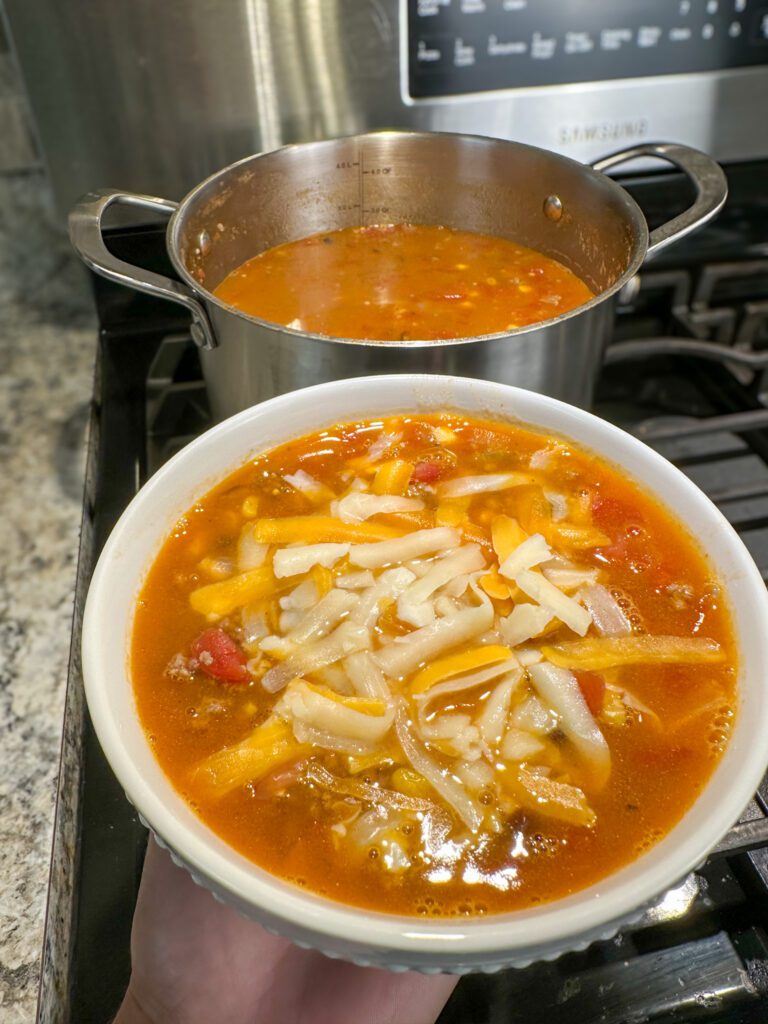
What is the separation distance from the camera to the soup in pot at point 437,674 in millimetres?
689

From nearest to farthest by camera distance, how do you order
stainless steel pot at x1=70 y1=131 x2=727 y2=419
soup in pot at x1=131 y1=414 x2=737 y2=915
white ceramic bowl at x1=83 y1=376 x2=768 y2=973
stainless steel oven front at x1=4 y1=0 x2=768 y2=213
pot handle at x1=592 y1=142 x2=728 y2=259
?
white ceramic bowl at x1=83 y1=376 x2=768 y2=973 < soup in pot at x1=131 y1=414 x2=737 y2=915 < stainless steel pot at x1=70 y1=131 x2=727 y2=419 < pot handle at x1=592 y1=142 x2=728 y2=259 < stainless steel oven front at x1=4 y1=0 x2=768 y2=213

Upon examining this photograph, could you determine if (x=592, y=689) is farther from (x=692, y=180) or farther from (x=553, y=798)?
(x=692, y=180)

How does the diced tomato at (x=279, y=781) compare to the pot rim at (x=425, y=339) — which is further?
the pot rim at (x=425, y=339)

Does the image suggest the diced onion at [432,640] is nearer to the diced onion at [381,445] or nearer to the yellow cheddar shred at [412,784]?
the yellow cheddar shred at [412,784]

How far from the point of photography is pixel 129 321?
161 cm

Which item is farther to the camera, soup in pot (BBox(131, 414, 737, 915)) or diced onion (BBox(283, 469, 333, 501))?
diced onion (BBox(283, 469, 333, 501))

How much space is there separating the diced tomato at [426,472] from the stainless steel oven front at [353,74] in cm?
79

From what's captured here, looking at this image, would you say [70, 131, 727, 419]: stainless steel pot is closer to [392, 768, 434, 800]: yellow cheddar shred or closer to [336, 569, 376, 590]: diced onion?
[336, 569, 376, 590]: diced onion

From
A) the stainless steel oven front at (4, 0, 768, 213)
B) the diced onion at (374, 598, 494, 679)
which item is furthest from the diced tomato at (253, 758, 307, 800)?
the stainless steel oven front at (4, 0, 768, 213)

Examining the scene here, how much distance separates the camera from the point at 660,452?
54.9 inches

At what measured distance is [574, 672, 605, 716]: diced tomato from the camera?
0.77 metres

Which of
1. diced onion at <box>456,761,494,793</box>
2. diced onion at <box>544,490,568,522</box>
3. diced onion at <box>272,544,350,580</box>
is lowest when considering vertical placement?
diced onion at <box>456,761,494,793</box>

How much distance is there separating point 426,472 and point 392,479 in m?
0.05

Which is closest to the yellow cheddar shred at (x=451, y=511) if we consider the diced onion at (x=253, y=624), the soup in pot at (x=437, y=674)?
the soup in pot at (x=437, y=674)
